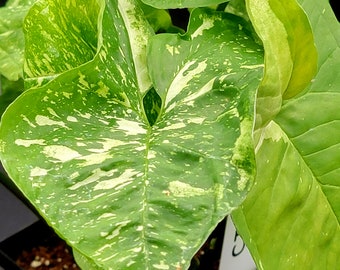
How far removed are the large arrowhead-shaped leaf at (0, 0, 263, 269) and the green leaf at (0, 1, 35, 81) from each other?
0.51ft

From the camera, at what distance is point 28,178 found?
41cm

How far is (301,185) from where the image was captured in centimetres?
57

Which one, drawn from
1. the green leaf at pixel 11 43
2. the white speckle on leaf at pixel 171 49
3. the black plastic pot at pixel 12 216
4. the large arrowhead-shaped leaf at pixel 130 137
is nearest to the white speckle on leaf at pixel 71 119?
the large arrowhead-shaped leaf at pixel 130 137

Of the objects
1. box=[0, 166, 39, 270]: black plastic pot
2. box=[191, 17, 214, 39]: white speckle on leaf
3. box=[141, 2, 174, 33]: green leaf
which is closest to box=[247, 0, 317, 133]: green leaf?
box=[191, 17, 214, 39]: white speckle on leaf

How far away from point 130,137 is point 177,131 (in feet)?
0.11

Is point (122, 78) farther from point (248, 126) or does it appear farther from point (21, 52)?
point (21, 52)

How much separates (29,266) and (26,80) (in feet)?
1.61

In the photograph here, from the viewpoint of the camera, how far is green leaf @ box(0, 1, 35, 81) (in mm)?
687

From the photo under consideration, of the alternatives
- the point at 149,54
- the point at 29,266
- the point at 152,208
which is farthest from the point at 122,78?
the point at 29,266

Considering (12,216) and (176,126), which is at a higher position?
(176,126)

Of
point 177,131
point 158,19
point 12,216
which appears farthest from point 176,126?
point 12,216

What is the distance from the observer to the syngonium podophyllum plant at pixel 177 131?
1.27 ft

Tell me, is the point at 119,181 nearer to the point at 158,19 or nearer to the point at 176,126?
the point at 176,126

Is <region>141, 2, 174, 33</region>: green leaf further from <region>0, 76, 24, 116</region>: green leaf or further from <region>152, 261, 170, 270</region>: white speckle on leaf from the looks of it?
<region>152, 261, 170, 270</region>: white speckle on leaf
